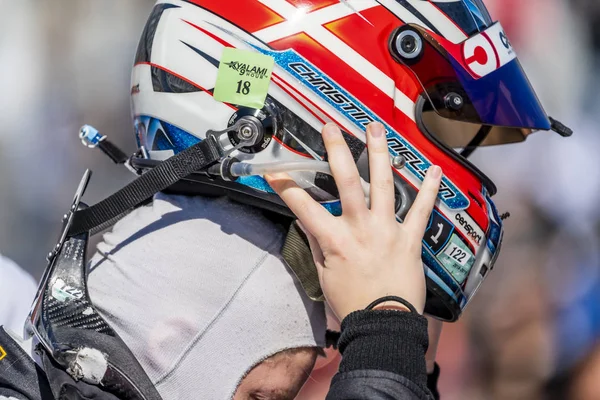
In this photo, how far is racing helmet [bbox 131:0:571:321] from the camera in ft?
4.57

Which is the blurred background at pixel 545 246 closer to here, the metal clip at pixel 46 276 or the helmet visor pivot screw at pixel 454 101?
the helmet visor pivot screw at pixel 454 101

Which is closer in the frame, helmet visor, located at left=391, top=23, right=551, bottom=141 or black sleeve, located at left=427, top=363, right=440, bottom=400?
helmet visor, located at left=391, top=23, right=551, bottom=141

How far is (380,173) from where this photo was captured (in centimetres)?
134

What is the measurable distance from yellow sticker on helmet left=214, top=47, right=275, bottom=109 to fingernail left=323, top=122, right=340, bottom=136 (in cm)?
14

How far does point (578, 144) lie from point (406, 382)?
1.94 m

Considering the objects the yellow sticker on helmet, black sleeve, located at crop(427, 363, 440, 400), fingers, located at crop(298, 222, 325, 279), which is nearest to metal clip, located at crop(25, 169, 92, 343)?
the yellow sticker on helmet

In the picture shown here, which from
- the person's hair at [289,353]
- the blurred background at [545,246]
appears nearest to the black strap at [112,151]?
the person's hair at [289,353]

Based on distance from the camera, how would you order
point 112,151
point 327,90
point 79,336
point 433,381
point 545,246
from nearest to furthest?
point 79,336, point 327,90, point 112,151, point 433,381, point 545,246

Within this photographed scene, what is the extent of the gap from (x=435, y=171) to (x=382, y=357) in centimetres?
41

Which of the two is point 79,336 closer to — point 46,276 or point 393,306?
point 46,276

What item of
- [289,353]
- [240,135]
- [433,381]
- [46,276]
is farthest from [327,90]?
[433,381]

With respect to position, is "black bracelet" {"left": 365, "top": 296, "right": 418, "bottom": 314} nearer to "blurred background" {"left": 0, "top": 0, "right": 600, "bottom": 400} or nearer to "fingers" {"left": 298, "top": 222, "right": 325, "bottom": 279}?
"fingers" {"left": 298, "top": 222, "right": 325, "bottom": 279}

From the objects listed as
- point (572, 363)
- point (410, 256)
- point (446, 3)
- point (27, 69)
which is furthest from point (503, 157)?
point (27, 69)

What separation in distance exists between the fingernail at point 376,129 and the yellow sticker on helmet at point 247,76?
0.22 metres
